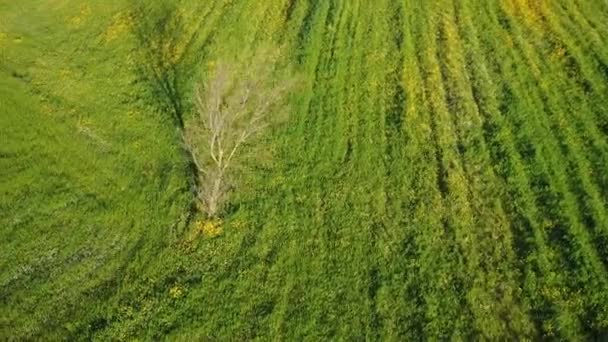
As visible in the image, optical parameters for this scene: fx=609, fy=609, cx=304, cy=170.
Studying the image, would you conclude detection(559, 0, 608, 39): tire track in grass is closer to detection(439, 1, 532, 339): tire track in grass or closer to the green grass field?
the green grass field

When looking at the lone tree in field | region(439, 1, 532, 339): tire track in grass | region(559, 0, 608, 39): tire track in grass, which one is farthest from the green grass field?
the lone tree in field

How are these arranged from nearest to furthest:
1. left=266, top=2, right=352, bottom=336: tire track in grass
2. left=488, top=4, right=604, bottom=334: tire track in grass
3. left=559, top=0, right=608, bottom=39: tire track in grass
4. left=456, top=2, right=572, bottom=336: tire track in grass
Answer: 1. left=456, top=2, right=572, bottom=336: tire track in grass
2. left=488, top=4, right=604, bottom=334: tire track in grass
3. left=266, top=2, right=352, bottom=336: tire track in grass
4. left=559, top=0, right=608, bottom=39: tire track in grass

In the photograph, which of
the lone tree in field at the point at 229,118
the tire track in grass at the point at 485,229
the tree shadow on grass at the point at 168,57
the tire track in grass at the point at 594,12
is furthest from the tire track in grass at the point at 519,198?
the tree shadow on grass at the point at 168,57

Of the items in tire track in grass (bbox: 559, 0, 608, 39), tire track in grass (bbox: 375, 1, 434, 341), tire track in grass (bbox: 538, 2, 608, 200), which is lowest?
tire track in grass (bbox: 375, 1, 434, 341)

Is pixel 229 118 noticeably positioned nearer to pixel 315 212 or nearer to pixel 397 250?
pixel 315 212

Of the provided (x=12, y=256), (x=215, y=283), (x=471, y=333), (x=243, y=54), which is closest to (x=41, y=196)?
(x=12, y=256)

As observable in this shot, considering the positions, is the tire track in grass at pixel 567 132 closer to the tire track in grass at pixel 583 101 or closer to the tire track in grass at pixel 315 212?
the tire track in grass at pixel 583 101

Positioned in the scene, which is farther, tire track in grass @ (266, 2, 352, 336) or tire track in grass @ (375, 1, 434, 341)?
tire track in grass @ (266, 2, 352, 336)
